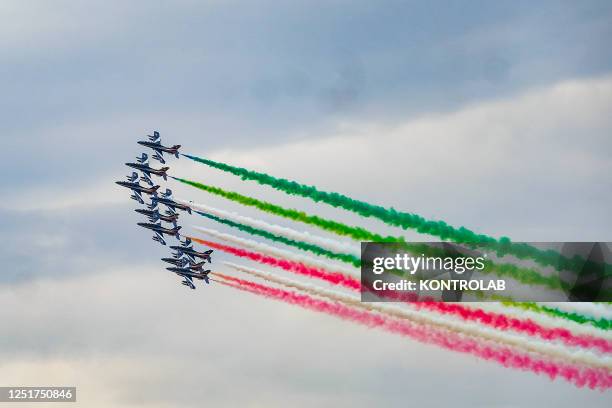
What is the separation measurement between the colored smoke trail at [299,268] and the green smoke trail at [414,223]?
7527 mm

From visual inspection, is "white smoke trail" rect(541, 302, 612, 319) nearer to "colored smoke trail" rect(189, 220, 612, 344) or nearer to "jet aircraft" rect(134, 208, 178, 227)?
"colored smoke trail" rect(189, 220, 612, 344)

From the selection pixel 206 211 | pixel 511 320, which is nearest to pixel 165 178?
pixel 206 211

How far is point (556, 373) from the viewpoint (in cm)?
14688

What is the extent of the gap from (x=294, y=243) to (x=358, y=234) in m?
8.43

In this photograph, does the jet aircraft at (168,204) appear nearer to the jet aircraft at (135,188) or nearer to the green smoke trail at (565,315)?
the jet aircraft at (135,188)

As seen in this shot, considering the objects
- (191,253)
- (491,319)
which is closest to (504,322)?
(491,319)

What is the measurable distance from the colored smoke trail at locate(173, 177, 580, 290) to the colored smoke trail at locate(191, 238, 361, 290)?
15.0 ft

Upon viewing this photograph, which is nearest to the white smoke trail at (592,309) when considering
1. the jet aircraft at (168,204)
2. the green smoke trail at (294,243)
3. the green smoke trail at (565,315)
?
the green smoke trail at (565,315)

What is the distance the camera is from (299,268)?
164250 millimetres

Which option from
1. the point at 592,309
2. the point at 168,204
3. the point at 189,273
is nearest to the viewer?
the point at 592,309

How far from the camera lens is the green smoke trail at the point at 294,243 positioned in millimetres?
158500

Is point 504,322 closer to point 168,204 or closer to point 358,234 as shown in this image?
point 358,234

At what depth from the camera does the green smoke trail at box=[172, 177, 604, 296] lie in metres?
148

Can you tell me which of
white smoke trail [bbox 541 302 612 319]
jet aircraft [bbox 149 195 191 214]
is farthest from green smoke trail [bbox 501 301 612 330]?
jet aircraft [bbox 149 195 191 214]
